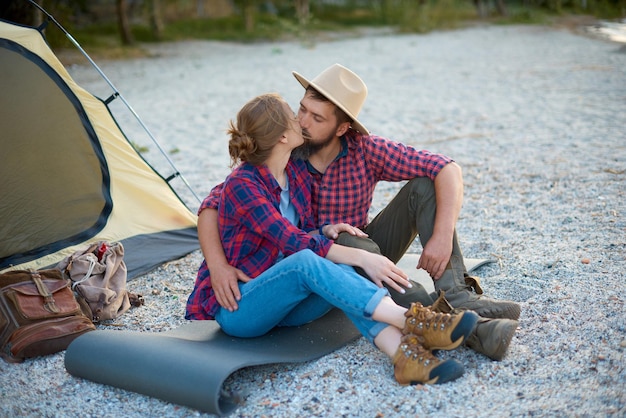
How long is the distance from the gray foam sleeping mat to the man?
0.22m

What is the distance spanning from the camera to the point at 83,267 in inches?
135

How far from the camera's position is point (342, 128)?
122 inches

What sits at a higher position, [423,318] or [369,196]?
[369,196]

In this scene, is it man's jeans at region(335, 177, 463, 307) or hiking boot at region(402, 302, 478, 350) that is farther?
man's jeans at region(335, 177, 463, 307)

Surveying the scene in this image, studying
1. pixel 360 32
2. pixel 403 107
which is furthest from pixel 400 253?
pixel 360 32

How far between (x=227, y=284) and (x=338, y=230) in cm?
53

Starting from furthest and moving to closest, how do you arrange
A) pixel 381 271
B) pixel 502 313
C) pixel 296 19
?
pixel 296 19
pixel 502 313
pixel 381 271

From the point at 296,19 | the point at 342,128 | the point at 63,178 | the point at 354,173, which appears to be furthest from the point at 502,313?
the point at 296,19

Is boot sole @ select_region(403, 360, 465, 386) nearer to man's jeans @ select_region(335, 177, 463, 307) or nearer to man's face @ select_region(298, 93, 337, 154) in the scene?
man's jeans @ select_region(335, 177, 463, 307)

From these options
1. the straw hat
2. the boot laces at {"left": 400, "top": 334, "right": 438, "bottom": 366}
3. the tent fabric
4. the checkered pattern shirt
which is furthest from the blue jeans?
the tent fabric

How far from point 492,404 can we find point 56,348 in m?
1.84

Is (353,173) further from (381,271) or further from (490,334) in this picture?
(490,334)

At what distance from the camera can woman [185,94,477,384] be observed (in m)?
2.51

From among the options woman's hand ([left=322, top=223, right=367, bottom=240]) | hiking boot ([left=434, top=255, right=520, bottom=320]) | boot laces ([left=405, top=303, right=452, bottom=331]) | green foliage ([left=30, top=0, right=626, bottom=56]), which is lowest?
green foliage ([left=30, top=0, right=626, bottom=56])
